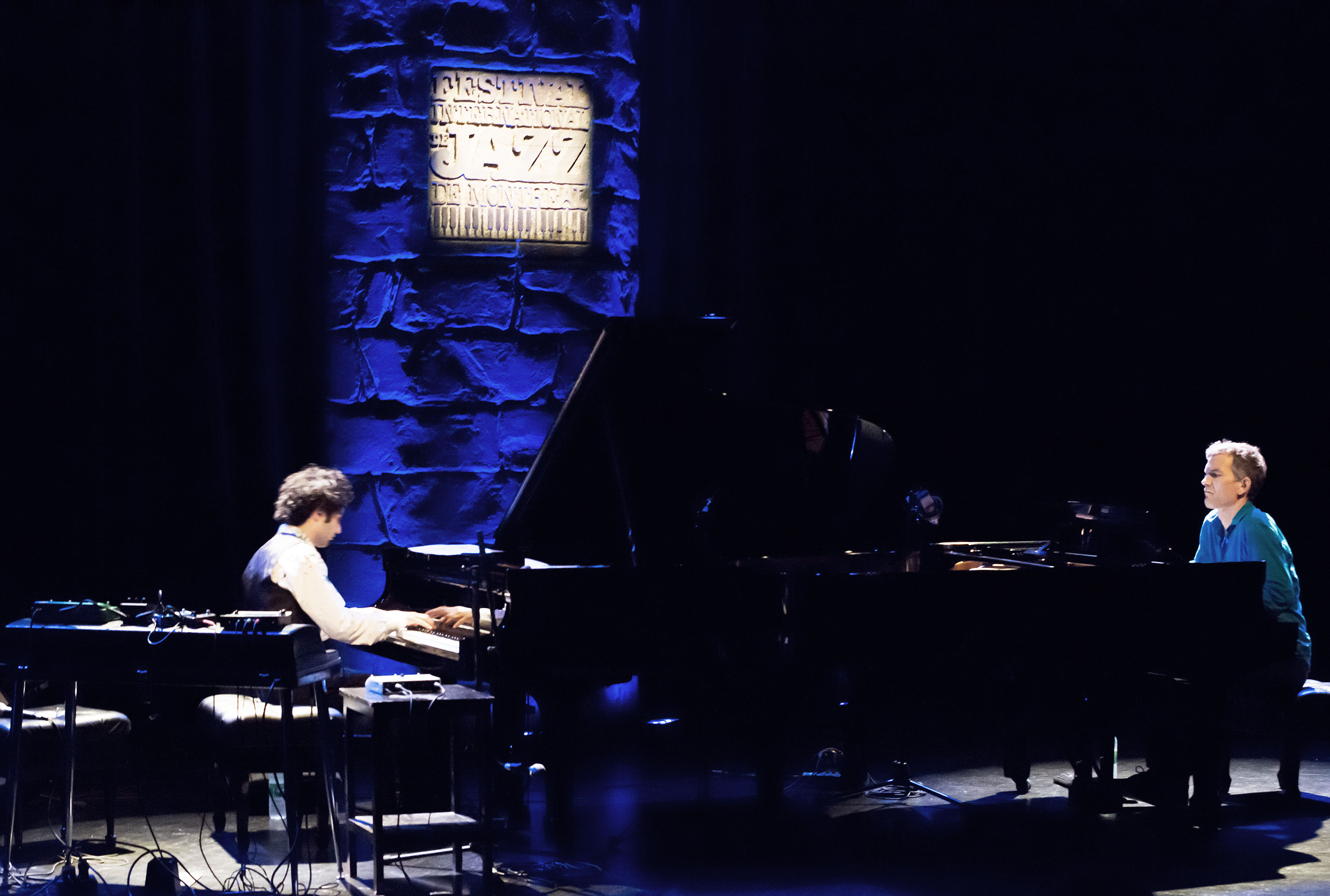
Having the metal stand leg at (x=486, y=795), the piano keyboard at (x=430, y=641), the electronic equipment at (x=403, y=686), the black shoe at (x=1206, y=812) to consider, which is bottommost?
the black shoe at (x=1206, y=812)

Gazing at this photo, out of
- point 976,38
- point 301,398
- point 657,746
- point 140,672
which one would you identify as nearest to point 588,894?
point 140,672

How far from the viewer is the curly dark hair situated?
4938 mm

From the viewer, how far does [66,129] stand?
Result: 5625 millimetres

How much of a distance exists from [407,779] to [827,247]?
324 centimetres

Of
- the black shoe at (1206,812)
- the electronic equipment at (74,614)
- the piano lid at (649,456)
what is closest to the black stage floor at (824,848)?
the black shoe at (1206,812)

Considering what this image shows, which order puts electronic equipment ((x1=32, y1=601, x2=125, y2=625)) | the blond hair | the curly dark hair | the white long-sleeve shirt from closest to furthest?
electronic equipment ((x1=32, y1=601, x2=125, y2=625)) < the white long-sleeve shirt < the curly dark hair < the blond hair

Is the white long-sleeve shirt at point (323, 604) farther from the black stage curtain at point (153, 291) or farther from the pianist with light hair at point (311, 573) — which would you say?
the black stage curtain at point (153, 291)

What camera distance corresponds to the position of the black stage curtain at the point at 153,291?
561cm

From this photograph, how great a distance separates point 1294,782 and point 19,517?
4.89 metres

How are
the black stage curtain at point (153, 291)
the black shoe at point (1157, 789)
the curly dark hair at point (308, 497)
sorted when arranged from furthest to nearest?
1. the black stage curtain at point (153, 291)
2. the black shoe at point (1157, 789)
3. the curly dark hair at point (308, 497)

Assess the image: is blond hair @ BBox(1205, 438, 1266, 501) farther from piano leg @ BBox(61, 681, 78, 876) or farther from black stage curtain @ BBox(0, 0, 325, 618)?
piano leg @ BBox(61, 681, 78, 876)

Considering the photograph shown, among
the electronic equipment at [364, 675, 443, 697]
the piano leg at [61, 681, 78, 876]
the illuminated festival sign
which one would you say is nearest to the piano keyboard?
the electronic equipment at [364, 675, 443, 697]

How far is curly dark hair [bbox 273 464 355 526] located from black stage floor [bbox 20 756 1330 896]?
1.04 meters

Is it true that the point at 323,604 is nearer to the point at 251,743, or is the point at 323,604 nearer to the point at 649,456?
the point at 251,743
